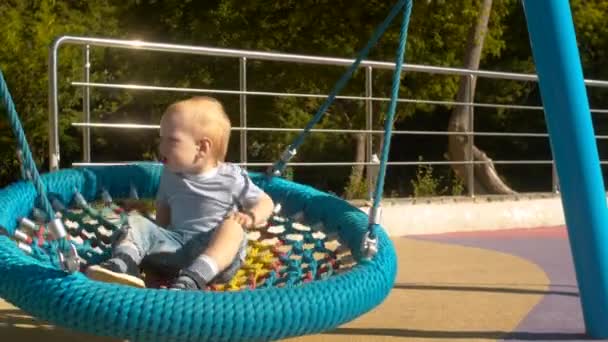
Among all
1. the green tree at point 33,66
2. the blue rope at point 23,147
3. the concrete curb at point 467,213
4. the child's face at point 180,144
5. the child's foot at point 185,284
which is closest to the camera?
the blue rope at point 23,147

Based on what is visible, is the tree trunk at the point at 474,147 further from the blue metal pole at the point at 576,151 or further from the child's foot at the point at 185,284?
the child's foot at the point at 185,284

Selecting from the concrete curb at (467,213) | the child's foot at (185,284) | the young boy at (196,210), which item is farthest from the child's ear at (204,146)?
the concrete curb at (467,213)

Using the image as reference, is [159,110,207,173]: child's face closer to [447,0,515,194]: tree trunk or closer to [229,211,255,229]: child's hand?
[229,211,255,229]: child's hand

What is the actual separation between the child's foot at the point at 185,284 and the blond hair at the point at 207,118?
1.72ft

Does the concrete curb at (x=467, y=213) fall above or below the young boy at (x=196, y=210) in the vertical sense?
below

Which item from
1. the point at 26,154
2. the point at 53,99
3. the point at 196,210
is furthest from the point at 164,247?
the point at 53,99

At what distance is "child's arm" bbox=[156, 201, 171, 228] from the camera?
2.69 meters

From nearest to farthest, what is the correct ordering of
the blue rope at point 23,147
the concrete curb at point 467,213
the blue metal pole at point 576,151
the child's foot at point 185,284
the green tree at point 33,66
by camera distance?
the blue rope at point 23,147
the child's foot at point 185,284
the blue metal pole at point 576,151
the concrete curb at point 467,213
the green tree at point 33,66

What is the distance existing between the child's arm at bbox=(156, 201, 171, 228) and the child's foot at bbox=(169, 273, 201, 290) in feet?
1.88

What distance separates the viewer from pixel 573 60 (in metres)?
2.69

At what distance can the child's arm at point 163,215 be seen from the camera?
106 inches

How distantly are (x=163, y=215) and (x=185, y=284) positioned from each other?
63 centimetres

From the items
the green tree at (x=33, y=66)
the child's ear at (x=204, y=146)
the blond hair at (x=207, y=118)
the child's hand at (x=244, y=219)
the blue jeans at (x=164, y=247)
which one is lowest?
the green tree at (x=33, y=66)

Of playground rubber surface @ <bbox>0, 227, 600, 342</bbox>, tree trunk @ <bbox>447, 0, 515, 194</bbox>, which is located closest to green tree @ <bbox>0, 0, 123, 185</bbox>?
tree trunk @ <bbox>447, 0, 515, 194</bbox>
